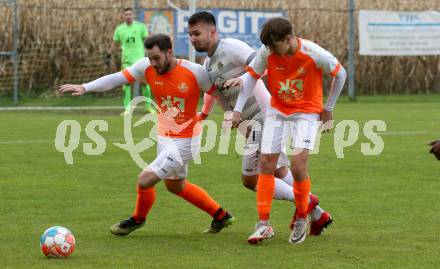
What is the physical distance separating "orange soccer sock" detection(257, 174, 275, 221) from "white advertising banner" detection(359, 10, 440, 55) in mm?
17287

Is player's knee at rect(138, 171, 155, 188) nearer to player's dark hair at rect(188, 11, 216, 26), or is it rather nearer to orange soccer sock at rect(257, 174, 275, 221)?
orange soccer sock at rect(257, 174, 275, 221)

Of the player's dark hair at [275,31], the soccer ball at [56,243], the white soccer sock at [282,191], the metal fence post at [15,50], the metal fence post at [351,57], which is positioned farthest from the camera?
the metal fence post at [351,57]

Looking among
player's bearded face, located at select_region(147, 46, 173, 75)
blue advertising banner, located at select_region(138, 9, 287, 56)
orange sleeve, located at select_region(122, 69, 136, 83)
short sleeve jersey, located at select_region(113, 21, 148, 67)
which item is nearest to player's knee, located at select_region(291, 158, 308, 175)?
player's bearded face, located at select_region(147, 46, 173, 75)

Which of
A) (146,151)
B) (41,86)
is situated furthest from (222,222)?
(41,86)

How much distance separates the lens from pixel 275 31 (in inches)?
300

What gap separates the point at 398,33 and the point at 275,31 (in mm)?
17980

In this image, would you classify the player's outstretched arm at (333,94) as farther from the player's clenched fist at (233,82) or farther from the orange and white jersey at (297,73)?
the player's clenched fist at (233,82)

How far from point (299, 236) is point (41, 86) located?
699 inches

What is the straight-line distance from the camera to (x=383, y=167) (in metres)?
12.3

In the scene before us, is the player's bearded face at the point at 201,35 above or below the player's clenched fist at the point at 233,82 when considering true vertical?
above

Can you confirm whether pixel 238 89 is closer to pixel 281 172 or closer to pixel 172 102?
pixel 172 102

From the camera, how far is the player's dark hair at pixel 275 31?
25.0ft

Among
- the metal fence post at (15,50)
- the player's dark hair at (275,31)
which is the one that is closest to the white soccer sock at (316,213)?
the player's dark hair at (275,31)

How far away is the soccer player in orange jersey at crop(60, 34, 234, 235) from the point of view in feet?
26.6
